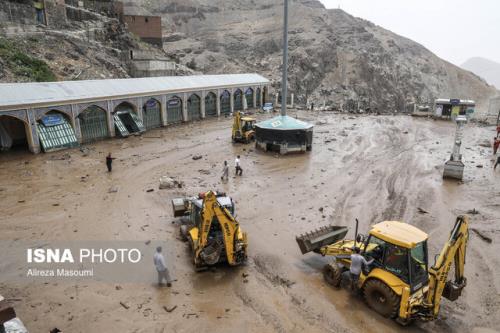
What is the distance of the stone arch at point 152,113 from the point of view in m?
30.3

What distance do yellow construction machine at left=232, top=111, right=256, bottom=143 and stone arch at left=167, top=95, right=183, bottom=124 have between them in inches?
337

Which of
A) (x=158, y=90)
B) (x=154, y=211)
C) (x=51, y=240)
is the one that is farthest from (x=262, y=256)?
(x=158, y=90)

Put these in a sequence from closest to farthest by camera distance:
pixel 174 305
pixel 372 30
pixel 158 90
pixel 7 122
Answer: pixel 174 305 → pixel 7 122 → pixel 158 90 → pixel 372 30

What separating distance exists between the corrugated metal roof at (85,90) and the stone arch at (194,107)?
1011mm

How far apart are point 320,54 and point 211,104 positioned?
110 feet

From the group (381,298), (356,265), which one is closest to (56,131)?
(356,265)

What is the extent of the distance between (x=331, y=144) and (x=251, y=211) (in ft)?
46.6

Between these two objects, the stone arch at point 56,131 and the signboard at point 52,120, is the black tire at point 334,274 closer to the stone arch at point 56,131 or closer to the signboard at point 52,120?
the stone arch at point 56,131

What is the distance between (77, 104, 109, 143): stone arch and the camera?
1006 inches

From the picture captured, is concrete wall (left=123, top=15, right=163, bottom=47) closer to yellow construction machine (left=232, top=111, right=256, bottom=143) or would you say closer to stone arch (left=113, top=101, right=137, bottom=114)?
stone arch (left=113, top=101, right=137, bottom=114)

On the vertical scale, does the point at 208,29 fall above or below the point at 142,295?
above

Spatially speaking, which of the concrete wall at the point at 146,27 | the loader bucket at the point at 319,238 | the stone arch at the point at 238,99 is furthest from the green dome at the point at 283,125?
the concrete wall at the point at 146,27

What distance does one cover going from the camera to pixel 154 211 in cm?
1484

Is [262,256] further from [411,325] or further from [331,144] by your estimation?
[331,144]
